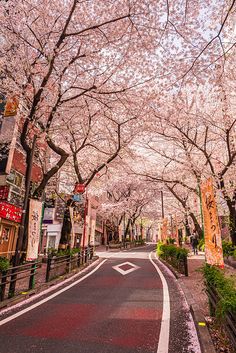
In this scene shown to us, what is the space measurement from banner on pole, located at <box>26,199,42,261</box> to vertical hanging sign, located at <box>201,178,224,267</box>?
5.76 meters

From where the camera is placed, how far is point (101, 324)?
5172 millimetres

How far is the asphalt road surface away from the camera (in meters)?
4.09

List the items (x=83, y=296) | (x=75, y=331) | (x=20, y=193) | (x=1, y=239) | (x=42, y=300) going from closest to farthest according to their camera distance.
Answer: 1. (x=75, y=331)
2. (x=42, y=300)
3. (x=83, y=296)
4. (x=1, y=239)
5. (x=20, y=193)

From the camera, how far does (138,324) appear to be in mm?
5164

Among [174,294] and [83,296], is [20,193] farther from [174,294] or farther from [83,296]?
[174,294]

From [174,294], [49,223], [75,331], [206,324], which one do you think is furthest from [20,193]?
[206,324]

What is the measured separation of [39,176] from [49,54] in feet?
48.2

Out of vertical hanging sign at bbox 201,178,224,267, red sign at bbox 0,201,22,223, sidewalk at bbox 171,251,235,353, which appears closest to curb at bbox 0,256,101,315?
sidewalk at bbox 171,251,235,353

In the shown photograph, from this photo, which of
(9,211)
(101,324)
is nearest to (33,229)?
(101,324)

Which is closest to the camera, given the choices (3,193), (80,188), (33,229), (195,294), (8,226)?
(195,294)

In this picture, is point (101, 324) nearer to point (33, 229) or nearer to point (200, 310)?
point (200, 310)

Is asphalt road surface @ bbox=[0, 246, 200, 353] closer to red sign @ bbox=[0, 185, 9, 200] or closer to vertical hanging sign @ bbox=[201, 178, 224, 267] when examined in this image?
vertical hanging sign @ bbox=[201, 178, 224, 267]

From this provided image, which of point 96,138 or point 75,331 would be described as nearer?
point 75,331

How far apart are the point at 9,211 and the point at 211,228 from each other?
571 inches
